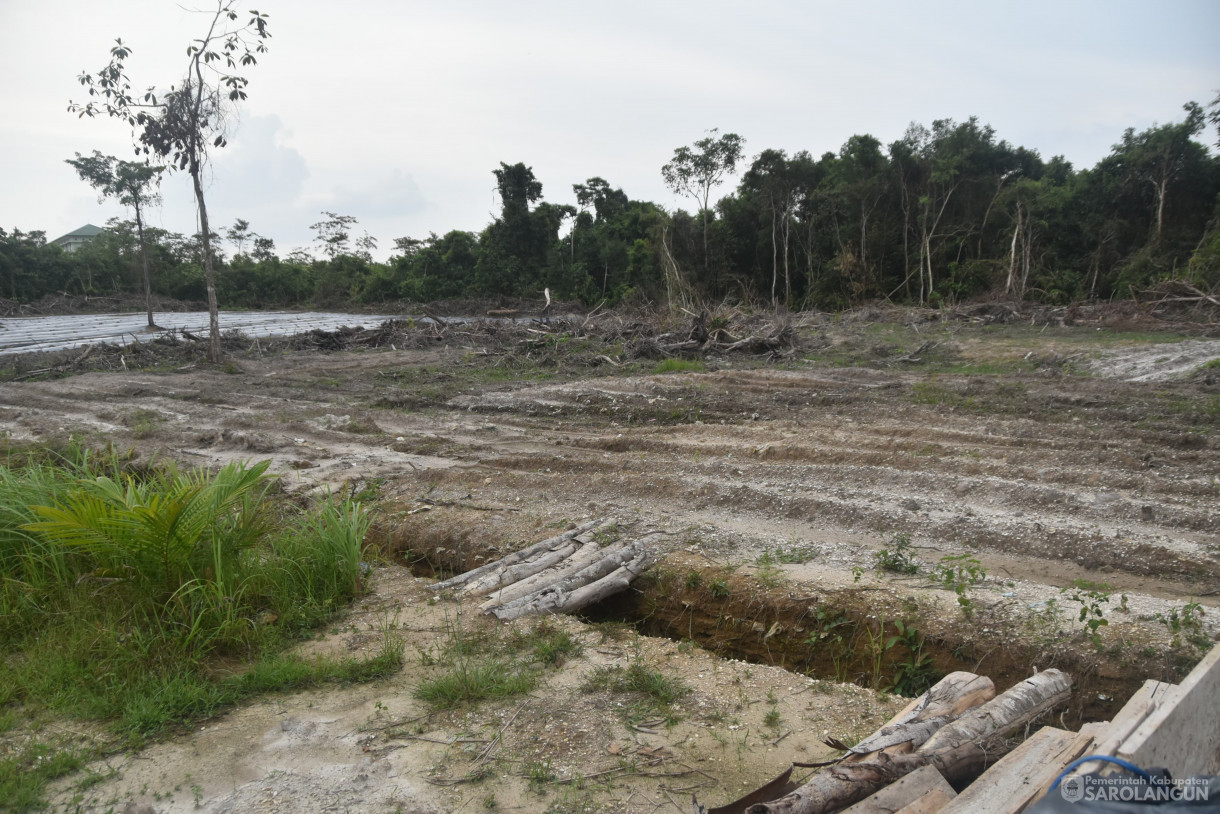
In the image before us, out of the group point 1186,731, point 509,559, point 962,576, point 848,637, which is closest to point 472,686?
point 509,559

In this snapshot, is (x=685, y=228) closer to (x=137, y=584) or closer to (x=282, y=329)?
(x=282, y=329)

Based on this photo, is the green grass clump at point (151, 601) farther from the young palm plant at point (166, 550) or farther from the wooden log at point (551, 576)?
the wooden log at point (551, 576)

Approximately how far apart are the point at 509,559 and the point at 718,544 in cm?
136

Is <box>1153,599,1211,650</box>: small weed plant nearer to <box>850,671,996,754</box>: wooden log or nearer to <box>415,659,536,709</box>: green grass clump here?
<box>850,671,996,754</box>: wooden log

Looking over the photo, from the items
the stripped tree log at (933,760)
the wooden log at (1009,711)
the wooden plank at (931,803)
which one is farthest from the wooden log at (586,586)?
the wooden plank at (931,803)

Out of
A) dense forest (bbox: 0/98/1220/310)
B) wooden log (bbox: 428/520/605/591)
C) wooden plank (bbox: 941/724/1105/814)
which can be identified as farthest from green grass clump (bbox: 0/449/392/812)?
dense forest (bbox: 0/98/1220/310)

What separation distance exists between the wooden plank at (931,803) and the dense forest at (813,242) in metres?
16.8

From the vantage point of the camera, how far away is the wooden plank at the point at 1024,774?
1.90m

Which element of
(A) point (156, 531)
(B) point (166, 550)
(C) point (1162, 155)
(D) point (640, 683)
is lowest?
(D) point (640, 683)

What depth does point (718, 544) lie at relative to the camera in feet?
15.0

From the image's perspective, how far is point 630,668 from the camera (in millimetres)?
3217

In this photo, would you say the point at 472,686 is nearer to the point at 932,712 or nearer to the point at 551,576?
the point at 551,576

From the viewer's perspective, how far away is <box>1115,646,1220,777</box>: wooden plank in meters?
1.82

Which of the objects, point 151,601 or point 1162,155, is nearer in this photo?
point 151,601
